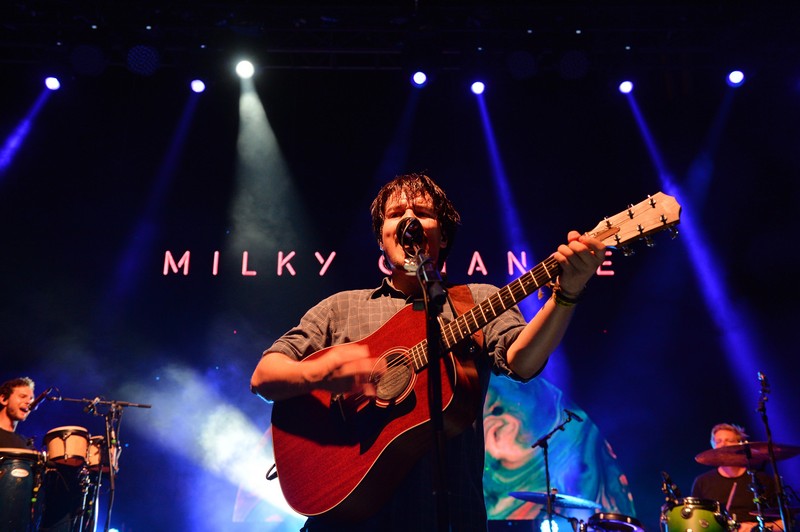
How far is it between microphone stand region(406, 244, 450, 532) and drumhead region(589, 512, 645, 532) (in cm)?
514

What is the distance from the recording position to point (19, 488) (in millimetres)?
6695

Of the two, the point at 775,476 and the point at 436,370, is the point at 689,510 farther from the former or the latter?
the point at 436,370

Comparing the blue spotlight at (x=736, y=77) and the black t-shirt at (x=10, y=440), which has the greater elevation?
the blue spotlight at (x=736, y=77)

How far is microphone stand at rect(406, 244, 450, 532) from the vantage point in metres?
2.03

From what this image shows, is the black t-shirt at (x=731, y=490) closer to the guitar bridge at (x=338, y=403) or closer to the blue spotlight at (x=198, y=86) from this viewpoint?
the guitar bridge at (x=338, y=403)

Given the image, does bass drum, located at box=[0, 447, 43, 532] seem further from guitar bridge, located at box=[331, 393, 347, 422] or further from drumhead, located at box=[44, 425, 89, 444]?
guitar bridge, located at box=[331, 393, 347, 422]

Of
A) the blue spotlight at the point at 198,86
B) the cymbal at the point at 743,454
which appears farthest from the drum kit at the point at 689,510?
the blue spotlight at the point at 198,86

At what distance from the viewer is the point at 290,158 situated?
9852 millimetres

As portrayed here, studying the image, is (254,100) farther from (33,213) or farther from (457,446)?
(457,446)

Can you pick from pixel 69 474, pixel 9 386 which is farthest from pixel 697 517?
pixel 9 386

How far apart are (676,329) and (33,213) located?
8.97 meters

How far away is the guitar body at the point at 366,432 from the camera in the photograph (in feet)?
8.18

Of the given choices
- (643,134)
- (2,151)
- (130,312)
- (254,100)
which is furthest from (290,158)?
(643,134)

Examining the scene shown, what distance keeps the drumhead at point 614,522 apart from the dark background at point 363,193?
1761 millimetres
